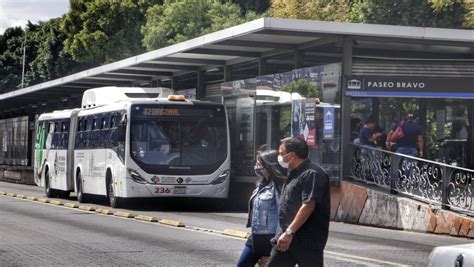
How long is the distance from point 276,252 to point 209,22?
43.5 m

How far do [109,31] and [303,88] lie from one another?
3993 centimetres

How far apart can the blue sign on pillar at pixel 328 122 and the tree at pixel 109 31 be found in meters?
38.0

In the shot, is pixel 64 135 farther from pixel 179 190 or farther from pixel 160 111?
pixel 179 190

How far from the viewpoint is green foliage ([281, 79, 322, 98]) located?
73.2ft

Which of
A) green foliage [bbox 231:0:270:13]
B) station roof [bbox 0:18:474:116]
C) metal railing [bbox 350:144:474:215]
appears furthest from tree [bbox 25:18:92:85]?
metal railing [bbox 350:144:474:215]

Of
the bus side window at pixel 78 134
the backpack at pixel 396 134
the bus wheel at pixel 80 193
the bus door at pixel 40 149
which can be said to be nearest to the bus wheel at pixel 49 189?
the bus door at pixel 40 149

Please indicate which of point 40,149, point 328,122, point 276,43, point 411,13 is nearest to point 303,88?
point 328,122

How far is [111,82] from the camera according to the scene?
122 ft

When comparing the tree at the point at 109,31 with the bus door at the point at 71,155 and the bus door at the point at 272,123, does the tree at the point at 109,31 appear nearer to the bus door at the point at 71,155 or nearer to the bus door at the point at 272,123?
the bus door at the point at 71,155

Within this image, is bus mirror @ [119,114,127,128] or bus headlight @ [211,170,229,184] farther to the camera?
bus mirror @ [119,114,127,128]

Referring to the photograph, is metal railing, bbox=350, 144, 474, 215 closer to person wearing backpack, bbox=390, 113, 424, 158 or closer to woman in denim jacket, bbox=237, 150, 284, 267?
person wearing backpack, bbox=390, 113, 424, 158

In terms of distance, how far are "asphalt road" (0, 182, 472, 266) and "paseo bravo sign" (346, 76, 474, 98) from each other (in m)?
3.47

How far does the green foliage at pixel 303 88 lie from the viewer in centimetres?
2230

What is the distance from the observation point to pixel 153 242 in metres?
14.5
